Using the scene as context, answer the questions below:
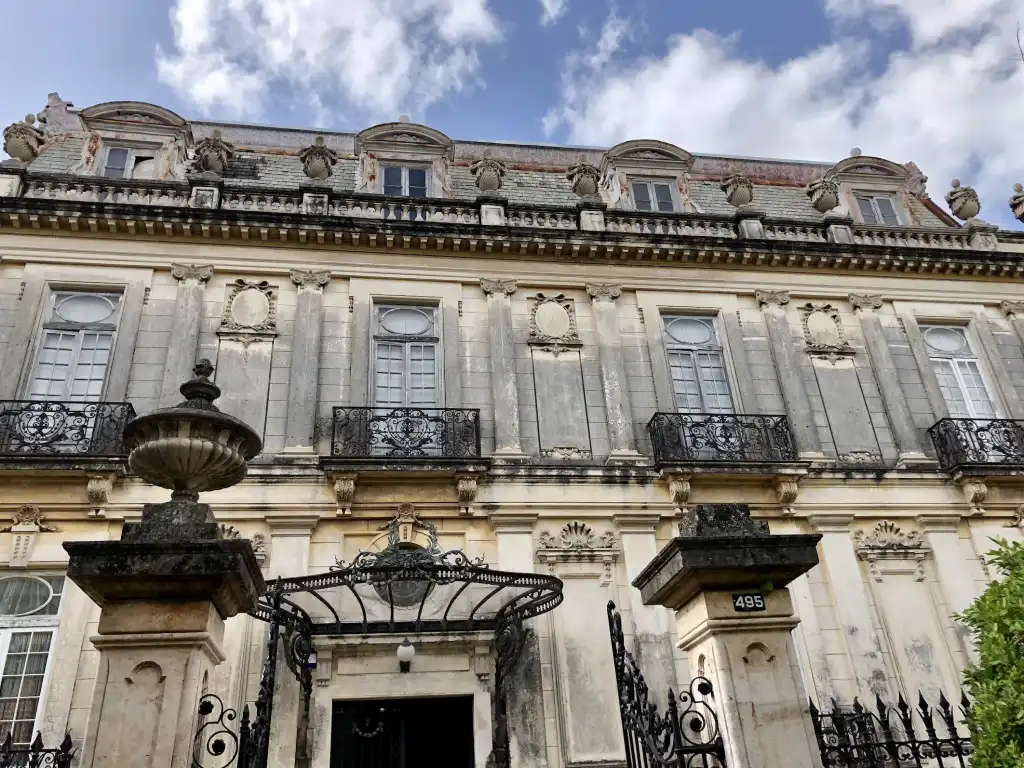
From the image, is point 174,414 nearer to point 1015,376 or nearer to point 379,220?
point 379,220

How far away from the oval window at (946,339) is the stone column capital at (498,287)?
7.84 metres

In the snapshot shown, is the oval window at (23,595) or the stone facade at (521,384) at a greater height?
the stone facade at (521,384)

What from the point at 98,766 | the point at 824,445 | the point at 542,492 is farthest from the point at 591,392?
the point at 98,766

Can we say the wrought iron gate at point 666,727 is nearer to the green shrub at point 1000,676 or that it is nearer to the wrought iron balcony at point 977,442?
→ the green shrub at point 1000,676

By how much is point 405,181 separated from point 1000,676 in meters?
12.6

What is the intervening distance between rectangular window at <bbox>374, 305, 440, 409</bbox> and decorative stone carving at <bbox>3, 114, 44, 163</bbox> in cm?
685

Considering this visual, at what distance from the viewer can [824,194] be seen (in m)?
15.9

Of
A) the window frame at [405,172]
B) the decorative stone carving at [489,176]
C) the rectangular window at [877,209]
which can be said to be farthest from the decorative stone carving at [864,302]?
the window frame at [405,172]

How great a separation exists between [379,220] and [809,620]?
30.4 ft

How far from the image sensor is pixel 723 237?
46.2 feet

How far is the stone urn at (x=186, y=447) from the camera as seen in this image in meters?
5.24

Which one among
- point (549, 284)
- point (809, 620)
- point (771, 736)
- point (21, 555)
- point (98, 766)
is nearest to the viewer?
point (98, 766)

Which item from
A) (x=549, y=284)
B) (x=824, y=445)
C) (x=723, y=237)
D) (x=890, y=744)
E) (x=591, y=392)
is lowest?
(x=890, y=744)

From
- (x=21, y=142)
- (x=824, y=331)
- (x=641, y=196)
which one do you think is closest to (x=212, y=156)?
(x=21, y=142)
